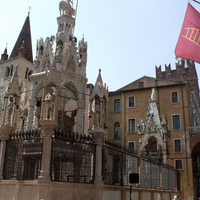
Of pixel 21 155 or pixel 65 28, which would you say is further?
pixel 65 28

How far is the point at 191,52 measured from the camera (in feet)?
35.7

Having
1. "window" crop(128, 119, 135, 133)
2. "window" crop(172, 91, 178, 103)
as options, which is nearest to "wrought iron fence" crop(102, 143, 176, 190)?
"window" crop(128, 119, 135, 133)

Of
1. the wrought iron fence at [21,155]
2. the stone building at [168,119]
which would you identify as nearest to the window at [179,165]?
the stone building at [168,119]

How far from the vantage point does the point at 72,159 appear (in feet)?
39.4

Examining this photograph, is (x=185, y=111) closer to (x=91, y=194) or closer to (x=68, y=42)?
(x=68, y=42)

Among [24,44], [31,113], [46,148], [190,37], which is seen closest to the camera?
[46,148]

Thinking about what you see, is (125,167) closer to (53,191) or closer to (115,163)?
(115,163)

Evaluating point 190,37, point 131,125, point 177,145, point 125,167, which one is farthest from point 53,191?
point 131,125

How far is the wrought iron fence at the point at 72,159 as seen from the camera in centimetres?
1076

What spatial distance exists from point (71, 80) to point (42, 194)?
26.5ft

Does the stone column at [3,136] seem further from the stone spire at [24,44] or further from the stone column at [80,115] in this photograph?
the stone spire at [24,44]

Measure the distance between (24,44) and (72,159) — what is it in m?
43.5

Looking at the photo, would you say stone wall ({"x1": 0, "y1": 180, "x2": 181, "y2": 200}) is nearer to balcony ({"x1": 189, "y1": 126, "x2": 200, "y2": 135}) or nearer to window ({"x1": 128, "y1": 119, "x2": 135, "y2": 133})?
balcony ({"x1": 189, "y1": 126, "x2": 200, "y2": 135})

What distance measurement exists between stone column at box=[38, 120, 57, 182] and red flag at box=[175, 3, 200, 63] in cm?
588
